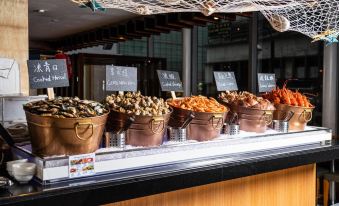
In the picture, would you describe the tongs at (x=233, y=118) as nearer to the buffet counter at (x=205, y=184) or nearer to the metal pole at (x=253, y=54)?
the buffet counter at (x=205, y=184)

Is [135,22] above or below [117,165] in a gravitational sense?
above

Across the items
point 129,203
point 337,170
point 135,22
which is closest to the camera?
point 129,203

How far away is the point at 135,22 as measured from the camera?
25.3 ft

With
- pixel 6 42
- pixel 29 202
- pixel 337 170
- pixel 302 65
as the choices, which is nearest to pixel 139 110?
pixel 29 202

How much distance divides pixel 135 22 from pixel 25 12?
3.61m

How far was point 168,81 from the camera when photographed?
2.68 meters

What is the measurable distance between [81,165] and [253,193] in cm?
132

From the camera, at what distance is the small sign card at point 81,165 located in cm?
166

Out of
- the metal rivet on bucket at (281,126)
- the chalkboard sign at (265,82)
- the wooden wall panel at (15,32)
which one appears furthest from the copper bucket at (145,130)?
the wooden wall panel at (15,32)

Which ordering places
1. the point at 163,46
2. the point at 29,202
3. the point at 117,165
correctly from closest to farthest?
the point at 29,202, the point at 117,165, the point at 163,46

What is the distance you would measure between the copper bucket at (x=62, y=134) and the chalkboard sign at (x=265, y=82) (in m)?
1.95

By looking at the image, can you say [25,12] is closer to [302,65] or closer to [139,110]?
[139,110]

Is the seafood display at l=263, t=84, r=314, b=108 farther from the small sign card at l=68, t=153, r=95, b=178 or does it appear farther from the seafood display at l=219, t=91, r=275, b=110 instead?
the small sign card at l=68, t=153, r=95, b=178

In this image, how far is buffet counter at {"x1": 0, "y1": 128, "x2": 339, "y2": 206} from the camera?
5.23 feet
